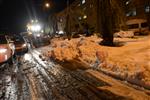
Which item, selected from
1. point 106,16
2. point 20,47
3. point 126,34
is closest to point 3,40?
point 20,47

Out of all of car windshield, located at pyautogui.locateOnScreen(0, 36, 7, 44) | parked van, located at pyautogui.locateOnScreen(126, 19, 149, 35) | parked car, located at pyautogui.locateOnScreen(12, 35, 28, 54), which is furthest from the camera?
parked van, located at pyautogui.locateOnScreen(126, 19, 149, 35)

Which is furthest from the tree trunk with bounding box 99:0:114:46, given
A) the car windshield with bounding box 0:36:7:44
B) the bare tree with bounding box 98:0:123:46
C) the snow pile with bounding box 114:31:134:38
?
the snow pile with bounding box 114:31:134:38

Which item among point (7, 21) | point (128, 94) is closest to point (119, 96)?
point (128, 94)

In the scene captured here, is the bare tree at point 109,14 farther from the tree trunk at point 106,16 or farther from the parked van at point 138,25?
the parked van at point 138,25

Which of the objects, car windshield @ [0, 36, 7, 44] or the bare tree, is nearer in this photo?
car windshield @ [0, 36, 7, 44]

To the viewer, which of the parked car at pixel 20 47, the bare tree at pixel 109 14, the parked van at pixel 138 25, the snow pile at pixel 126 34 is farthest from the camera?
the parked van at pixel 138 25

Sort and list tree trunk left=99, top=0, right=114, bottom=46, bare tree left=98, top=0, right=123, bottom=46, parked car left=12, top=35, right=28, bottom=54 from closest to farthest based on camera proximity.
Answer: bare tree left=98, top=0, right=123, bottom=46, tree trunk left=99, top=0, right=114, bottom=46, parked car left=12, top=35, right=28, bottom=54

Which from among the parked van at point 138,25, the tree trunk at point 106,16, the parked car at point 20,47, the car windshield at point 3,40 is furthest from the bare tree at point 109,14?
the parked van at point 138,25

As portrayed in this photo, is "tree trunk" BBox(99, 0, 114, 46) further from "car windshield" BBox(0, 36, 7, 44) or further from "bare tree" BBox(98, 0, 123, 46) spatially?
"car windshield" BBox(0, 36, 7, 44)

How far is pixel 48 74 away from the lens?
1018cm

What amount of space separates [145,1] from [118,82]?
25616 millimetres

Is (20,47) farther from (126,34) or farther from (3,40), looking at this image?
(126,34)

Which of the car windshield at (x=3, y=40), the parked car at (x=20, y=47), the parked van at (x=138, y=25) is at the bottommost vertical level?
the parked car at (x=20, y=47)

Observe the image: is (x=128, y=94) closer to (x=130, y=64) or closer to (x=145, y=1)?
(x=130, y=64)
